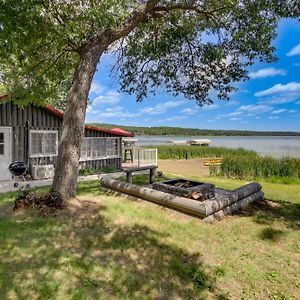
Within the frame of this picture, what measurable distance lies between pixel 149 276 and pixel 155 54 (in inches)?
308

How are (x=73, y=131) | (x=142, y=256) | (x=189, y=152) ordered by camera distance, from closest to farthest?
(x=142, y=256), (x=73, y=131), (x=189, y=152)

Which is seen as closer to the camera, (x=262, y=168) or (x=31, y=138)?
(x=31, y=138)

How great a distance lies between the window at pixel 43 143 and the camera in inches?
506

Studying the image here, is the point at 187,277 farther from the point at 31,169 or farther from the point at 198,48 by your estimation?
the point at 31,169

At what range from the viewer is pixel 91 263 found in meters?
4.25

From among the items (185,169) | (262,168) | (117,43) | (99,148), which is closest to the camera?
(117,43)

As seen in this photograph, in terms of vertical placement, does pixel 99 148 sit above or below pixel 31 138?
below

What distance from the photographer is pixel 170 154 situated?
105 feet

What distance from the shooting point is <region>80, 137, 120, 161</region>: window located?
15117mm

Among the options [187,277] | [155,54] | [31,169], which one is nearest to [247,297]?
[187,277]

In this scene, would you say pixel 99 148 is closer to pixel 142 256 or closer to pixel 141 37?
pixel 141 37

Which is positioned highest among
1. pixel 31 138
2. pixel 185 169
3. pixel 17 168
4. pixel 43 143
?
pixel 31 138

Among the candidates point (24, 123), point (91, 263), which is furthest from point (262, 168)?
→ point (91, 263)

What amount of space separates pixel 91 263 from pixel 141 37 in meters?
8.23
